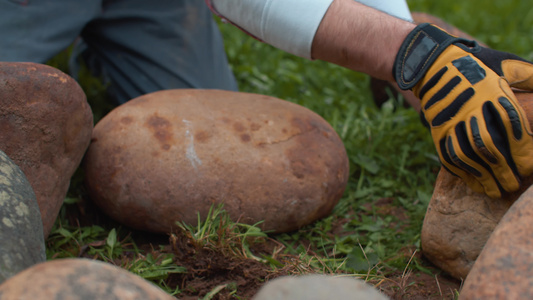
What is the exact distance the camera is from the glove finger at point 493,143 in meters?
1.40

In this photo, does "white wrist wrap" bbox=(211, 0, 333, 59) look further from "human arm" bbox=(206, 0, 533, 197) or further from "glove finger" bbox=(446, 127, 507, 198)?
"glove finger" bbox=(446, 127, 507, 198)

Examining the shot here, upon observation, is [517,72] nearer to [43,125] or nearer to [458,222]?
[458,222]

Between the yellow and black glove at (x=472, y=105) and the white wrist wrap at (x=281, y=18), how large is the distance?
36cm

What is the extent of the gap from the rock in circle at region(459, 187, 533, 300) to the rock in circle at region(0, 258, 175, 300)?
624mm

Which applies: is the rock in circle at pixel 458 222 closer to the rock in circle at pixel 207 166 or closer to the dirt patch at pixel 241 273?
the dirt patch at pixel 241 273

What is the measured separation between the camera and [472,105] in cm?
146

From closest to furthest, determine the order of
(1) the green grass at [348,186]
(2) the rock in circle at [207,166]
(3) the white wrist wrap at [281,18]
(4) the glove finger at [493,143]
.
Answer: (4) the glove finger at [493,143] → (1) the green grass at [348,186] → (2) the rock in circle at [207,166] → (3) the white wrist wrap at [281,18]

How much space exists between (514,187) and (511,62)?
38cm

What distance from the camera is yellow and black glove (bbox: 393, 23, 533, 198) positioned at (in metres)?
1.41

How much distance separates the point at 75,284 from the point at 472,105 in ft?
3.73

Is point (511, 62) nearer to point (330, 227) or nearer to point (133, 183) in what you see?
point (330, 227)

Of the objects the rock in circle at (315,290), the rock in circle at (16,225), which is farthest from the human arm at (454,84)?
the rock in circle at (16,225)

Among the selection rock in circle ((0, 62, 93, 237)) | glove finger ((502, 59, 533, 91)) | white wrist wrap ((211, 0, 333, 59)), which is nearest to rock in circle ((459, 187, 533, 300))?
glove finger ((502, 59, 533, 91))

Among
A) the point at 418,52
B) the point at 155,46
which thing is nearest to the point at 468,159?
the point at 418,52
